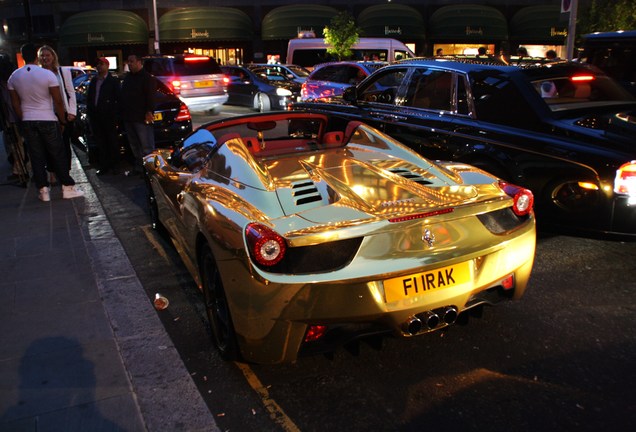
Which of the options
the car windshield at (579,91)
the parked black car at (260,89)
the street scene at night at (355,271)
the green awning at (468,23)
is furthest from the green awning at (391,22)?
the car windshield at (579,91)

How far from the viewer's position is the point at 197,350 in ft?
12.4

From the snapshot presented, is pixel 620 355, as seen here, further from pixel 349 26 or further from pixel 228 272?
pixel 349 26

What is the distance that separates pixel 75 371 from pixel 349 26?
27.0 m

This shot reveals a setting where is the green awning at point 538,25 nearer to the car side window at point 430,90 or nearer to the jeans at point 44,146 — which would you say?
the car side window at point 430,90

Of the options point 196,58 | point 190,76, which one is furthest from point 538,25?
point 190,76

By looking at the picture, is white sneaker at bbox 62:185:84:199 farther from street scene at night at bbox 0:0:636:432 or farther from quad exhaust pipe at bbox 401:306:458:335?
quad exhaust pipe at bbox 401:306:458:335

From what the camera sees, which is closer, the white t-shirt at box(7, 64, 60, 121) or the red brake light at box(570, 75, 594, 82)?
the red brake light at box(570, 75, 594, 82)

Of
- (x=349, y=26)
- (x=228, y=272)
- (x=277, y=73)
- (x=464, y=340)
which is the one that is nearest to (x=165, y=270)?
(x=228, y=272)

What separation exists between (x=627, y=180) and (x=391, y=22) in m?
33.3

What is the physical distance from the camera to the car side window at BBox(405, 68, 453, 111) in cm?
614

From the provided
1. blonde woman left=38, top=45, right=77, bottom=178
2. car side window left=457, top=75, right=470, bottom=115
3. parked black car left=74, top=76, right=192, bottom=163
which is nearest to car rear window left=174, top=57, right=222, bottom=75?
parked black car left=74, top=76, right=192, bottom=163

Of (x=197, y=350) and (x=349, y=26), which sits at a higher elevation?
(x=349, y=26)

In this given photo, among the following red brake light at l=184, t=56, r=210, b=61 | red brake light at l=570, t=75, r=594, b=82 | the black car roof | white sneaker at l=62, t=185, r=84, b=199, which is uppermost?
red brake light at l=184, t=56, r=210, b=61

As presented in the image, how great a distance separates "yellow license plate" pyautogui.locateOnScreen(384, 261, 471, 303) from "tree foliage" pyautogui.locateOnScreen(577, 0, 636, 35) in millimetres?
16776
